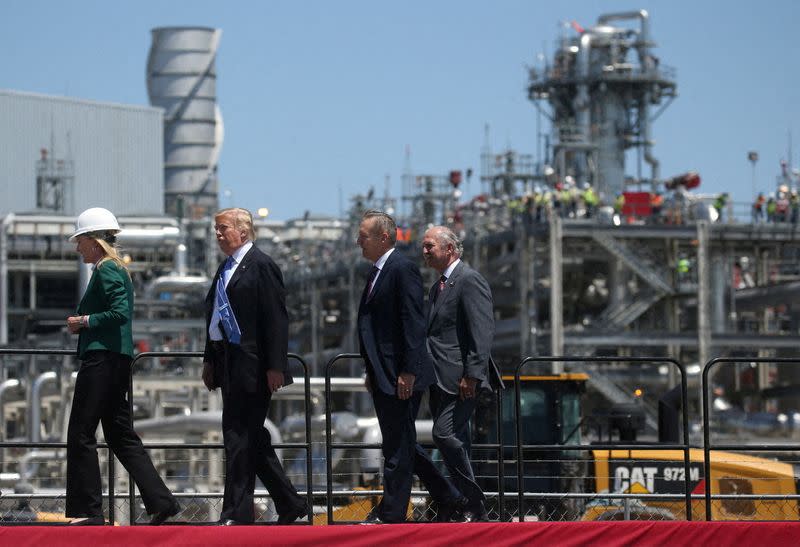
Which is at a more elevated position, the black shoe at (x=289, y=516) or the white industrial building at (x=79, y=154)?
the white industrial building at (x=79, y=154)

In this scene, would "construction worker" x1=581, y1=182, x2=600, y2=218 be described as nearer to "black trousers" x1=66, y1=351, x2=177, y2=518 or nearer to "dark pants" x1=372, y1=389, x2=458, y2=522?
"dark pants" x1=372, y1=389, x2=458, y2=522

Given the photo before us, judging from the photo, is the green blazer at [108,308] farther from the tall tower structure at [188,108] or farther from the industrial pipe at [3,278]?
the tall tower structure at [188,108]

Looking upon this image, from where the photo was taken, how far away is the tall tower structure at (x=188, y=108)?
368 feet

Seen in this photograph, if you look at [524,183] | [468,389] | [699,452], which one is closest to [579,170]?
[524,183]

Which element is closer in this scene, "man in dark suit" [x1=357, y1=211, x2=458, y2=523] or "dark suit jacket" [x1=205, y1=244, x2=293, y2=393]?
"dark suit jacket" [x1=205, y1=244, x2=293, y2=393]

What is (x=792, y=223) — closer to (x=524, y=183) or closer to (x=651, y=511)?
(x=524, y=183)

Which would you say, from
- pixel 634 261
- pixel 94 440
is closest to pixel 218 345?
pixel 94 440

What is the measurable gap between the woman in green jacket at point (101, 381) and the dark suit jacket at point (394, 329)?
1.57m

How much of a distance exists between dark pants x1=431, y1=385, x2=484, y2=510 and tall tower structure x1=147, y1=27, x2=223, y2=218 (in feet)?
329

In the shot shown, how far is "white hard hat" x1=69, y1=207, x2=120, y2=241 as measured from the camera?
10.6m

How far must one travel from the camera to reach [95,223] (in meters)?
10.7

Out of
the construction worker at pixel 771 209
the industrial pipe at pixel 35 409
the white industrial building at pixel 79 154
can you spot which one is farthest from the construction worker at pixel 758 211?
the white industrial building at pixel 79 154

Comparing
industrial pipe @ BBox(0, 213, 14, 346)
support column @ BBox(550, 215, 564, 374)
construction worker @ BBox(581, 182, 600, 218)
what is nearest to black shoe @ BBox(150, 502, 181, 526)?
support column @ BBox(550, 215, 564, 374)

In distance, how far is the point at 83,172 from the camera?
343 ft
